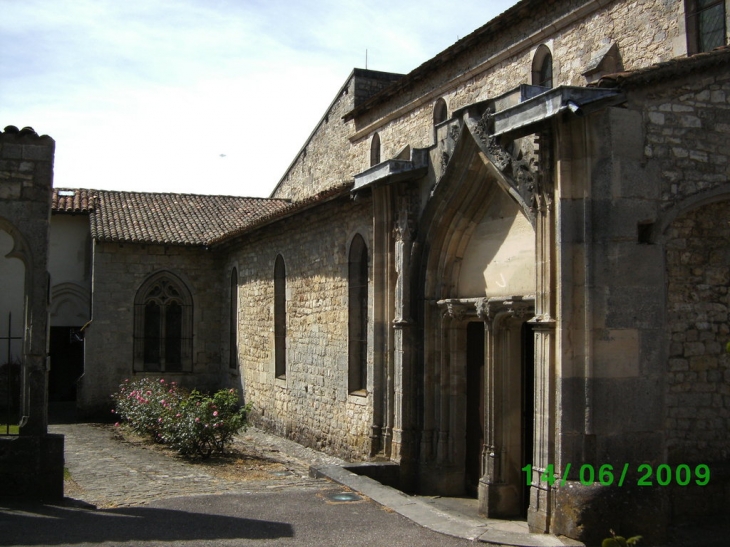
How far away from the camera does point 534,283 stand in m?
8.92

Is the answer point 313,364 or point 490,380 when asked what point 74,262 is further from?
point 490,380

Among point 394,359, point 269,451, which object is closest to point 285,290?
point 269,451

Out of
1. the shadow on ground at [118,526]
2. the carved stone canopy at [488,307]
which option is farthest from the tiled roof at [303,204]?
the shadow on ground at [118,526]

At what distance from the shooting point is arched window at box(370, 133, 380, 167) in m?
20.4

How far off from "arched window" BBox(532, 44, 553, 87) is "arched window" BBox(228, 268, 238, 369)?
9209 millimetres

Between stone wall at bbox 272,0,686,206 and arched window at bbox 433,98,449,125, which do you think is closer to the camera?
stone wall at bbox 272,0,686,206

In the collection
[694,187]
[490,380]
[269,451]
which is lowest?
[269,451]

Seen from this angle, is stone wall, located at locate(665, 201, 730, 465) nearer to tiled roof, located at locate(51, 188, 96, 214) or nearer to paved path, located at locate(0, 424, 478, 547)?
paved path, located at locate(0, 424, 478, 547)

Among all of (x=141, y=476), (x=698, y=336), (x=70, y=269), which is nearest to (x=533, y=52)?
(x=698, y=336)

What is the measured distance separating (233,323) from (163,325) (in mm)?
1922

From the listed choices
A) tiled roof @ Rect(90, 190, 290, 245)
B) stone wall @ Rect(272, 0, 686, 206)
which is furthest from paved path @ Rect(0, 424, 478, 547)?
tiled roof @ Rect(90, 190, 290, 245)

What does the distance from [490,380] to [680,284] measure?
2584mm

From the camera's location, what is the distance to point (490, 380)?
9.61 meters

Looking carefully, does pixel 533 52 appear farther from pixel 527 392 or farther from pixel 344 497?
pixel 344 497
